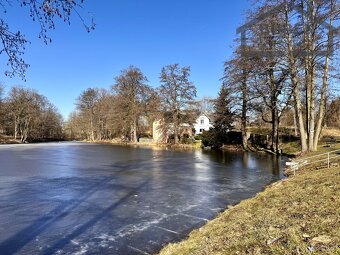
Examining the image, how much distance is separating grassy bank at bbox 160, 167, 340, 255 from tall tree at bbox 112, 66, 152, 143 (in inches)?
1756

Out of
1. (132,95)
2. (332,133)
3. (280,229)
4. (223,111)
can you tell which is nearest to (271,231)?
(280,229)

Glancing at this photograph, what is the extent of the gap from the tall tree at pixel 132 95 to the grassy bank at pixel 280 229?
44614 mm

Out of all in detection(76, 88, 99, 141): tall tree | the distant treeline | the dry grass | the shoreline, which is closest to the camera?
the shoreline

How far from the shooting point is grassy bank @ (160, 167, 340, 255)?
4395 mm

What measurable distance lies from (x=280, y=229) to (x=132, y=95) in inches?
1907

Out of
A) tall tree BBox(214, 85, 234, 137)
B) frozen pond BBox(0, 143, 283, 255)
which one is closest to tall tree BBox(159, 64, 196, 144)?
tall tree BBox(214, 85, 234, 137)

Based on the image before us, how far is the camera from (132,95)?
52625 millimetres

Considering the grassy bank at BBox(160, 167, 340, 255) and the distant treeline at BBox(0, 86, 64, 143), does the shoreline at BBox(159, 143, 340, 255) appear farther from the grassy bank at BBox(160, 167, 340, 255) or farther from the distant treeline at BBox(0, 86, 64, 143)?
the distant treeline at BBox(0, 86, 64, 143)

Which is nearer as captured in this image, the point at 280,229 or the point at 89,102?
the point at 280,229

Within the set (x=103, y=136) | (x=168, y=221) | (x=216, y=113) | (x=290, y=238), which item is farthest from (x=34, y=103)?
(x=290, y=238)

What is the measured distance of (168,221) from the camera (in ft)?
27.4

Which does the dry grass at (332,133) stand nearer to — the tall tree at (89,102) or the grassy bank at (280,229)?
the grassy bank at (280,229)

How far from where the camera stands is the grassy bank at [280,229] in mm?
4395

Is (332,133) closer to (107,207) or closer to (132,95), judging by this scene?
(132,95)
